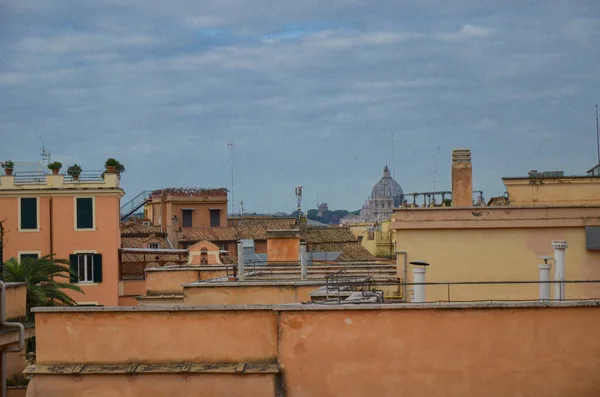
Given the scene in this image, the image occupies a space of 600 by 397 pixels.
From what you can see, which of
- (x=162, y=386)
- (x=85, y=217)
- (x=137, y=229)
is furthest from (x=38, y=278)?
(x=137, y=229)

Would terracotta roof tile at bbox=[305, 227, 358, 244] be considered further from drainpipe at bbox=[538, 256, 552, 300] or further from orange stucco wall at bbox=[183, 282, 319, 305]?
drainpipe at bbox=[538, 256, 552, 300]

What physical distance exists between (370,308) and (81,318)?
4915 millimetres

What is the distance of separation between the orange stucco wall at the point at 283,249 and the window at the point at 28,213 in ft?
67.8

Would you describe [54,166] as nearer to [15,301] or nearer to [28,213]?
[28,213]

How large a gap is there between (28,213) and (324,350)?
4007cm

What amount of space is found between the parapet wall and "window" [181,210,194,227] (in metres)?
72.7

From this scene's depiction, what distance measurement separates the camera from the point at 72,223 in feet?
181

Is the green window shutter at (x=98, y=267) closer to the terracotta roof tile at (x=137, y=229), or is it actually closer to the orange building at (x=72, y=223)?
the orange building at (x=72, y=223)

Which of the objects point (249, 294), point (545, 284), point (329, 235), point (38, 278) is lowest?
point (249, 294)

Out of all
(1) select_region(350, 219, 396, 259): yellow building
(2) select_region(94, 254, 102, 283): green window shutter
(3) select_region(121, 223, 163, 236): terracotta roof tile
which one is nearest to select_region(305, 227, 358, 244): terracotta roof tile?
(1) select_region(350, 219, 396, 259): yellow building

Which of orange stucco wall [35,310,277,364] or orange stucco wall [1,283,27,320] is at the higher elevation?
orange stucco wall [1,283,27,320]

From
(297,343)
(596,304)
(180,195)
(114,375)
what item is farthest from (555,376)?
(180,195)

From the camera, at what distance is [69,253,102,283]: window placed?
55312 millimetres

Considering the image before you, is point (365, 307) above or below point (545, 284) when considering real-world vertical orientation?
A: below
